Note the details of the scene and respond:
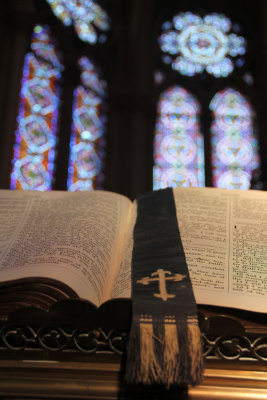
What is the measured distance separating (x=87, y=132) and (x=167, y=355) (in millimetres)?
5556

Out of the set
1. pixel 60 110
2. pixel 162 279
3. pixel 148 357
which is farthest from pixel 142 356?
pixel 60 110

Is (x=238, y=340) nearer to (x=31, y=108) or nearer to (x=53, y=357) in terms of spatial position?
(x=53, y=357)

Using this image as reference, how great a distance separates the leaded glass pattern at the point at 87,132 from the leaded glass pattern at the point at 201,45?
1542 millimetres

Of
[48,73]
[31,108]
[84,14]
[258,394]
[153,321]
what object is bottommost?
[258,394]

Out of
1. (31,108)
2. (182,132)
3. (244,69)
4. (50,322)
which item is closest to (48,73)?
(31,108)

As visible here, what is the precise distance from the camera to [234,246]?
957mm

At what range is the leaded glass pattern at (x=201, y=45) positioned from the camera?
23.8ft

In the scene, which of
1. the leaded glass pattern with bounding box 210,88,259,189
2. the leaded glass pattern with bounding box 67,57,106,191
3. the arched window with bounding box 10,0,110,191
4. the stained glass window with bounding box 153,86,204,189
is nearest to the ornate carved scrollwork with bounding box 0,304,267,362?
the arched window with bounding box 10,0,110,191

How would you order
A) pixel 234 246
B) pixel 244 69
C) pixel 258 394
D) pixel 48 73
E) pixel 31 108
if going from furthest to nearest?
pixel 244 69 < pixel 48 73 < pixel 31 108 < pixel 234 246 < pixel 258 394

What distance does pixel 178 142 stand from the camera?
21.6 ft

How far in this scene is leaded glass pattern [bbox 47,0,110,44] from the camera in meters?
6.11

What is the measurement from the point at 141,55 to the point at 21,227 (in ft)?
19.7

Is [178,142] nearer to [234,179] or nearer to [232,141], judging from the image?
[232,141]

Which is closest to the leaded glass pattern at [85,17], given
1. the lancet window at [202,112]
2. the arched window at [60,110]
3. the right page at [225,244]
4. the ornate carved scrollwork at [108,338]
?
the arched window at [60,110]
